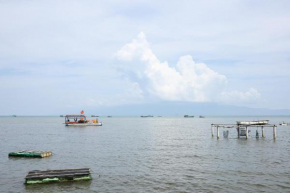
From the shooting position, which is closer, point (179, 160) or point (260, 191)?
point (260, 191)

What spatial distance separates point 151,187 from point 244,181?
26.6ft

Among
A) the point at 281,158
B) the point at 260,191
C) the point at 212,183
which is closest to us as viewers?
the point at 260,191

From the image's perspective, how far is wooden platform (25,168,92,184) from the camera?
23172 millimetres

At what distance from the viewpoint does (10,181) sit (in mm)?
24469

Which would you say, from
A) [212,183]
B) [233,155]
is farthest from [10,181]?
[233,155]

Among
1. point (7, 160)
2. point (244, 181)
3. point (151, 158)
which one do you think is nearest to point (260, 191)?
point (244, 181)

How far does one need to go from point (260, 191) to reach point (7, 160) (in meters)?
28.9

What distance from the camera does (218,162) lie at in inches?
1299

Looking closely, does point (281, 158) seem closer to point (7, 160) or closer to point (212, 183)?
point (212, 183)

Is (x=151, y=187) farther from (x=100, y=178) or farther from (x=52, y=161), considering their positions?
(x=52, y=161)

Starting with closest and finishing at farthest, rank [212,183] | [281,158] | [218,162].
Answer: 1. [212,183]
2. [218,162]
3. [281,158]

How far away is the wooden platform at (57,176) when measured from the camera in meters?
23.2

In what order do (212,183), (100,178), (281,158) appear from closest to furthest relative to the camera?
1. (212,183)
2. (100,178)
3. (281,158)

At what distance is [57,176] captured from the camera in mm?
23391
